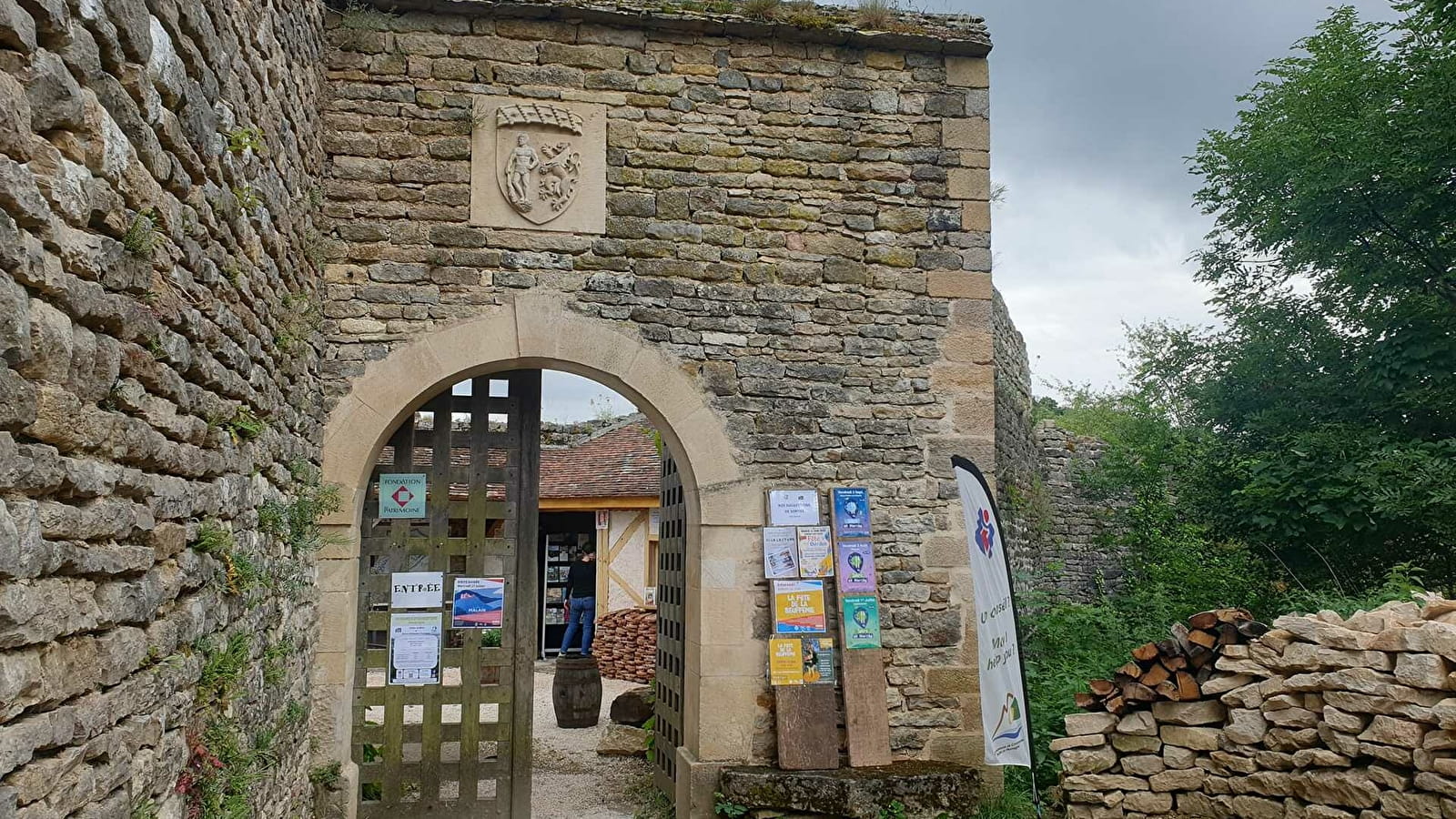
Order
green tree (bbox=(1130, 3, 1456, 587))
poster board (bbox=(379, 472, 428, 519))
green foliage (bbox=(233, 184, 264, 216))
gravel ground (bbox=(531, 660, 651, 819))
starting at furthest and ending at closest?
green tree (bbox=(1130, 3, 1456, 587)), gravel ground (bbox=(531, 660, 651, 819)), poster board (bbox=(379, 472, 428, 519)), green foliage (bbox=(233, 184, 264, 216))

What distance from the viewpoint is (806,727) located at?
508 cm

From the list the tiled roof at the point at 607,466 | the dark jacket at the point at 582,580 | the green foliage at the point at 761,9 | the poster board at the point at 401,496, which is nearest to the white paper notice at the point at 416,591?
the poster board at the point at 401,496

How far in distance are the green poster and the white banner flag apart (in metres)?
0.52

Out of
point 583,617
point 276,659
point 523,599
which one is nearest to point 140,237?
point 276,659

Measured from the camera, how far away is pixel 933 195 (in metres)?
5.62

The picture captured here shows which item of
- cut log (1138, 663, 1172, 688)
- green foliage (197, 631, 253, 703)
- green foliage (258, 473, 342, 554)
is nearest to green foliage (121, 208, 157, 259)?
green foliage (197, 631, 253, 703)

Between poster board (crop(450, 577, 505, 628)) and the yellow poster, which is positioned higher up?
poster board (crop(450, 577, 505, 628))

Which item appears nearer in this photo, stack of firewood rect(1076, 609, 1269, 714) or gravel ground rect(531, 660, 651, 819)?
stack of firewood rect(1076, 609, 1269, 714)

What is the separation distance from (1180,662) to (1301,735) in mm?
628

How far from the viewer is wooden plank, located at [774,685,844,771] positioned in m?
5.04

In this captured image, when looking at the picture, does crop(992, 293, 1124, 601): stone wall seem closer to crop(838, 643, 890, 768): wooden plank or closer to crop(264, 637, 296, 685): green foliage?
crop(838, 643, 890, 768): wooden plank

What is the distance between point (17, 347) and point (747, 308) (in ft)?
12.5

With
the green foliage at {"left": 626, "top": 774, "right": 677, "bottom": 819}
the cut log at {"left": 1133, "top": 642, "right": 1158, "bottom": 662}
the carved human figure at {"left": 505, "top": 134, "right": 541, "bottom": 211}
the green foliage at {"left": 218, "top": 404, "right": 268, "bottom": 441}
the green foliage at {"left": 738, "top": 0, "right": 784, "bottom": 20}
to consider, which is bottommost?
the green foliage at {"left": 626, "top": 774, "right": 677, "bottom": 819}

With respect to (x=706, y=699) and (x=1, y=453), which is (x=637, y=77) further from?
(x=1, y=453)
